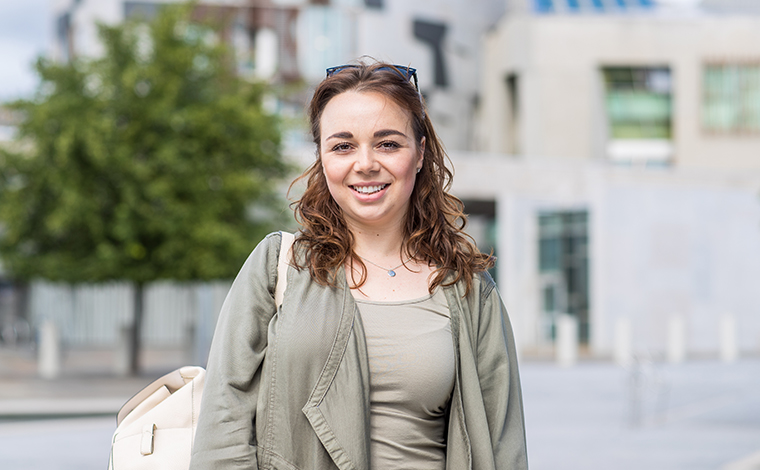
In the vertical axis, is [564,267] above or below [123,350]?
above

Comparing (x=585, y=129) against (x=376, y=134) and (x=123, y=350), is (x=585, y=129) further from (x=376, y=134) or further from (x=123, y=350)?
(x=376, y=134)

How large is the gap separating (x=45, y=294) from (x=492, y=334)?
32358mm

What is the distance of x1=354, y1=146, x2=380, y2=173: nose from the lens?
2.30m

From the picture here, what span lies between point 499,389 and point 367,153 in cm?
69

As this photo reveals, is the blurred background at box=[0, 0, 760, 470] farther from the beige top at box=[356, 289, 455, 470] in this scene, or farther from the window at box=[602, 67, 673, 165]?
the beige top at box=[356, 289, 455, 470]

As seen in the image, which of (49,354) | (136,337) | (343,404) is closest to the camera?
(343,404)

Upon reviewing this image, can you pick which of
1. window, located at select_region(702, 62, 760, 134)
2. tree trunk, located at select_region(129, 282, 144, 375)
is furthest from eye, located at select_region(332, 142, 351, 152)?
window, located at select_region(702, 62, 760, 134)

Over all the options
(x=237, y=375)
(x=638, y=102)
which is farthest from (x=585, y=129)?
(x=237, y=375)

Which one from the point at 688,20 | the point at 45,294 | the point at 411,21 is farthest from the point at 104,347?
the point at 688,20

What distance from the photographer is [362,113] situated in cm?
231

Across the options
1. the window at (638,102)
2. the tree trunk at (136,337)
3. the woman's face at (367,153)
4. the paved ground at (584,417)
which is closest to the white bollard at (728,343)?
the paved ground at (584,417)

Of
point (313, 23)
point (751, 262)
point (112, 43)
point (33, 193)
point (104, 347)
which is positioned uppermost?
point (313, 23)

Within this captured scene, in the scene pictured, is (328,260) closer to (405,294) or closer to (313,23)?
(405,294)

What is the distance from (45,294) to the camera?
32.4 metres
